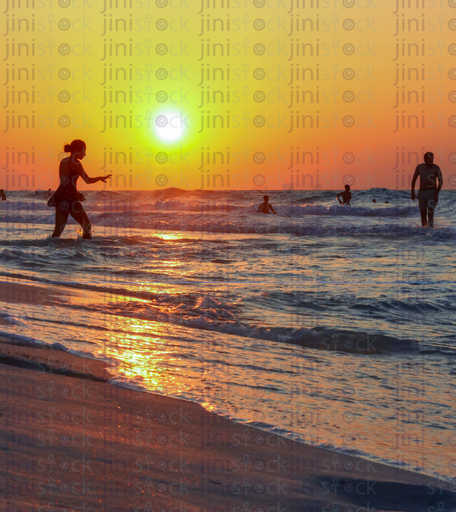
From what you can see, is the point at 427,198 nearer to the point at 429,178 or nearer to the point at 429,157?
the point at 429,178

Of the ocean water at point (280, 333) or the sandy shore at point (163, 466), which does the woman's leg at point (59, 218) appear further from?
the sandy shore at point (163, 466)

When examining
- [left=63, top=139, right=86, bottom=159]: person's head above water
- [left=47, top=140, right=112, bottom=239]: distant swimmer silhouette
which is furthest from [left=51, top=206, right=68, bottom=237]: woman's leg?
[left=63, top=139, right=86, bottom=159]: person's head above water

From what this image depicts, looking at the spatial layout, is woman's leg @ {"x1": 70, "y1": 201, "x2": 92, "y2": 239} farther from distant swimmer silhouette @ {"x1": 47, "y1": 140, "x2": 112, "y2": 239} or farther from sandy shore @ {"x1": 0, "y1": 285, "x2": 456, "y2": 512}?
sandy shore @ {"x1": 0, "y1": 285, "x2": 456, "y2": 512}

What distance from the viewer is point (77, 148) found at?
9.54 metres

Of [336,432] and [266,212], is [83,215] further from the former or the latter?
[266,212]

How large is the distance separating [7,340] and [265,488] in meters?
2.18

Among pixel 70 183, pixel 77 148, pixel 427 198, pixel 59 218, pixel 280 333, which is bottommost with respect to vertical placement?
pixel 280 333

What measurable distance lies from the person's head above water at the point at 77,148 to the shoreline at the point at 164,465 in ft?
24.9

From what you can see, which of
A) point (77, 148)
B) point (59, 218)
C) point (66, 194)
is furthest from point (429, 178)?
point (59, 218)

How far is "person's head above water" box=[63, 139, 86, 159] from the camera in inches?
374

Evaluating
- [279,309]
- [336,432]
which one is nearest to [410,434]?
[336,432]

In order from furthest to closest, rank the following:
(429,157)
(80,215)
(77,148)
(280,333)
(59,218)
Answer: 1. (429,157)
2. (59,218)
3. (80,215)
4. (77,148)
5. (280,333)

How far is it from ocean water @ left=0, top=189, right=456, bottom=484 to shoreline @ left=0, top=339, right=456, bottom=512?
6.9 inches

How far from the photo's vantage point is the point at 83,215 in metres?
10.5
